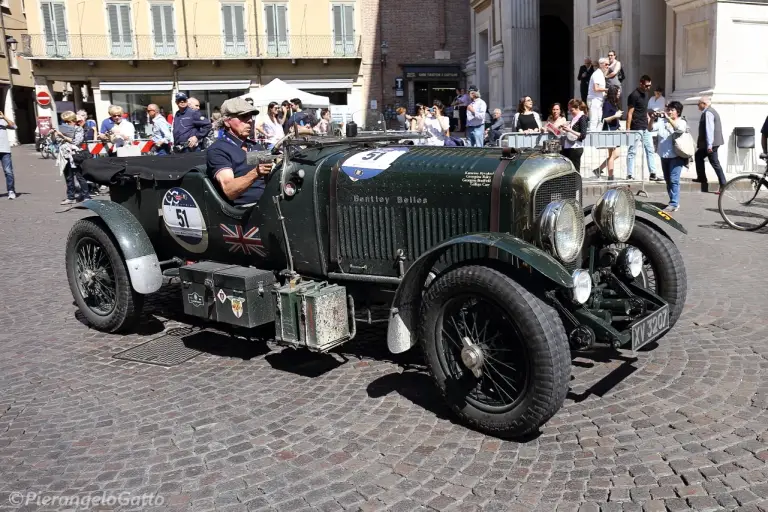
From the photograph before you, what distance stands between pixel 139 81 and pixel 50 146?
1112cm

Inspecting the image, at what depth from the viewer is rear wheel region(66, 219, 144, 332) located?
526 centimetres

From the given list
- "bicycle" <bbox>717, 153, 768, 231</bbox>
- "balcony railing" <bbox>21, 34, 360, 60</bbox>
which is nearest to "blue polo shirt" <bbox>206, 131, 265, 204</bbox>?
"bicycle" <bbox>717, 153, 768, 231</bbox>

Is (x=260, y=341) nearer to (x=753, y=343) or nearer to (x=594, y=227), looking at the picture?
(x=594, y=227)

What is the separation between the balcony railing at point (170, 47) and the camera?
38.3m

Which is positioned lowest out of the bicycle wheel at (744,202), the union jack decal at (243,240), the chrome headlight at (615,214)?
the bicycle wheel at (744,202)

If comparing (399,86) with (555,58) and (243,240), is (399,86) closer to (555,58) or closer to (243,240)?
(555,58)

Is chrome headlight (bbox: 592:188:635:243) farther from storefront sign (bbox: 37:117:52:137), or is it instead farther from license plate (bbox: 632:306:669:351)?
storefront sign (bbox: 37:117:52:137)

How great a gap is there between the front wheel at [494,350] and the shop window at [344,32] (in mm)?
37853

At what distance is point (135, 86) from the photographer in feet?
128

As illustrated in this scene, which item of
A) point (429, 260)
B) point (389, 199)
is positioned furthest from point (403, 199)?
point (429, 260)

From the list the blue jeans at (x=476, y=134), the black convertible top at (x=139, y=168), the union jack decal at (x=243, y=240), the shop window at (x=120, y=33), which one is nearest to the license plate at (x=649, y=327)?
the union jack decal at (x=243, y=240)

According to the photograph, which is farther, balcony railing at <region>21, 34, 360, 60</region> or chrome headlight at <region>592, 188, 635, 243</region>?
balcony railing at <region>21, 34, 360, 60</region>

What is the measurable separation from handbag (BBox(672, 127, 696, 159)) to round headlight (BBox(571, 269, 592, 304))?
7310 millimetres

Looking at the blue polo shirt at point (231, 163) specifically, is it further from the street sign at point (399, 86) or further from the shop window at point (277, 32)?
the shop window at point (277, 32)
